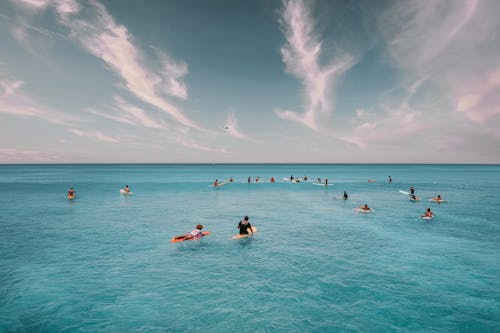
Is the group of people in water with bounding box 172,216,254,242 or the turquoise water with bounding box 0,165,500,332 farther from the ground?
the group of people in water with bounding box 172,216,254,242

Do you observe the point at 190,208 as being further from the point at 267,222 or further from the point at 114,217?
the point at 267,222

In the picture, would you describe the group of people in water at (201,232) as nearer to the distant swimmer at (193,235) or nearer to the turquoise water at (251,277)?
the distant swimmer at (193,235)

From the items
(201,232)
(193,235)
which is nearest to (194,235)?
(193,235)

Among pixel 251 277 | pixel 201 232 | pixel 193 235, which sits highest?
pixel 201 232

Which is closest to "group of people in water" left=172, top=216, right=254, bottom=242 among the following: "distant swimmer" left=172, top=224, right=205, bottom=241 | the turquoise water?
"distant swimmer" left=172, top=224, right=205, bottom=241

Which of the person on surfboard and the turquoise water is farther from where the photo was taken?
the person on surfboard

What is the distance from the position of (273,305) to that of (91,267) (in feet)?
47.2

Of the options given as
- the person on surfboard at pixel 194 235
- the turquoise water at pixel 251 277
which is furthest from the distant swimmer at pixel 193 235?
the turquoise water at pixel 251 277

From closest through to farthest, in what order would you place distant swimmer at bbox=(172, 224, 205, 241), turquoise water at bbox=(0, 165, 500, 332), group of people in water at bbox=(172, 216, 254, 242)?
turquoise water at bbox=(0, 165, 500, 332), distant swimmer at bbox=(172, 224, 205, 241), group of people in water at bbox=(172, 216, 254, 242)

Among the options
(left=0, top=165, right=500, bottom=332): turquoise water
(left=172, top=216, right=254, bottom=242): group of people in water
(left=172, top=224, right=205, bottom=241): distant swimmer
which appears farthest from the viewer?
(left=172, top=216, right=254, bottom=242): group of people in water

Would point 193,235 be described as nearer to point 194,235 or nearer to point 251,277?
point 194,235

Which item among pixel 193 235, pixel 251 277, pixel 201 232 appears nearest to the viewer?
pixel 251 277

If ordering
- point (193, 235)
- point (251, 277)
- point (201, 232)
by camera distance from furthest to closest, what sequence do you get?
point (201, 232) → point (193, 235) → point (251, 277)

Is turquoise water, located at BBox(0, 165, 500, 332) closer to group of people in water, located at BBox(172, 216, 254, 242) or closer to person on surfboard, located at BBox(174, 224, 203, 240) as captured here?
person on surfboard, located at BBox(174, 224, 203, 240)
